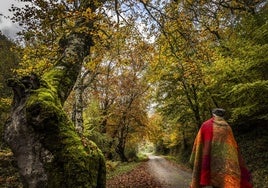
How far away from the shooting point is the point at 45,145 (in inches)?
178

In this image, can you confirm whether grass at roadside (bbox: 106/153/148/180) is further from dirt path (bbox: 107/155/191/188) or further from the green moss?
the green moss

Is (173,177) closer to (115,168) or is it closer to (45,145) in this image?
(115,168)

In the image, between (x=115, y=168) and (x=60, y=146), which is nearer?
(x=60, y=146)

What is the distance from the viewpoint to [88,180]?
4582mm

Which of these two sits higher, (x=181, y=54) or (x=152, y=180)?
(x=181, y=54)

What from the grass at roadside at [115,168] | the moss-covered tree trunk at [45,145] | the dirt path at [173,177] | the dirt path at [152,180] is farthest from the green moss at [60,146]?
the grass at roadside at [115,168]

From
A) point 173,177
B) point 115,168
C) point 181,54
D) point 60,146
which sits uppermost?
point 181,54

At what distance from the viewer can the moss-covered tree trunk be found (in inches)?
174

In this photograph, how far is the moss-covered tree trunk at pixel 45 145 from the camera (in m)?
4.42

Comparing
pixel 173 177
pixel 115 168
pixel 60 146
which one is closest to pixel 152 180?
pixel 173 177

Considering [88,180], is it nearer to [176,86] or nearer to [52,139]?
[52,139]

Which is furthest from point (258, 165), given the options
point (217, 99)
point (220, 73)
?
point (217, 99)

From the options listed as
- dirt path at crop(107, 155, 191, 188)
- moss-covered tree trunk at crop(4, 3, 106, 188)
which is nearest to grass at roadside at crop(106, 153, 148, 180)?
dirt path at crop(107, 155, 191, 188)

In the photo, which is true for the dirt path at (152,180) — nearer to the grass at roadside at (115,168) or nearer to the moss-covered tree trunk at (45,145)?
the grass at roadside at (115,168)
